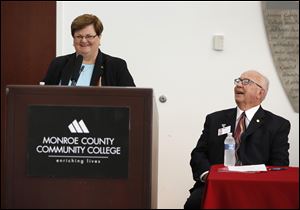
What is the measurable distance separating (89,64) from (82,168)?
1.03 m

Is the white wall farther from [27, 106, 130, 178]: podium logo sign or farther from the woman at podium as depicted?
[27, 106, 130, 178]: podium logo sign

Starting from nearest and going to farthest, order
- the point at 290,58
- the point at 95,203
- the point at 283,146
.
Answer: the point at 95,203 → the point at 283,146 → the point at 290,58

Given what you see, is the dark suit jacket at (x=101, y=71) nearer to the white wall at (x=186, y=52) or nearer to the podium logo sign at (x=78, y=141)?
the podium logo sign at (x=78, y=141)

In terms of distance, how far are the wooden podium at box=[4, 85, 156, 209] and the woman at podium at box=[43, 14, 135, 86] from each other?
2.54ft

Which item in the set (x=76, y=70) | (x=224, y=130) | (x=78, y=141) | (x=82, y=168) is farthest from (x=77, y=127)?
(x=224, y=130)

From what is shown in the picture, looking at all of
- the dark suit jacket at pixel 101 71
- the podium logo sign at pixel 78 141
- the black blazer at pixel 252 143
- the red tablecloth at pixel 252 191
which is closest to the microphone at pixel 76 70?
the dark suit jacket at pixel 101 71

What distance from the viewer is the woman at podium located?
3270 mm

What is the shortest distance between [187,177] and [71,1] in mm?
1823

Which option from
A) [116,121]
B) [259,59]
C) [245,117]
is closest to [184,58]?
[259,59]

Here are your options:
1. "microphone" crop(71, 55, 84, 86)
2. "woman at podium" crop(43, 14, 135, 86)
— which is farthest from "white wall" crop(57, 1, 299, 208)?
"microphone" crop(71, 55, 84, 86)

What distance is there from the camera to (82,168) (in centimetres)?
244

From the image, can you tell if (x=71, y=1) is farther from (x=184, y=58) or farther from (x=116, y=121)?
(x=116, y=121)

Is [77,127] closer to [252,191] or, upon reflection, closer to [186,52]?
[252,191]

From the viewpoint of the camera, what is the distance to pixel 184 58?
17.9 feet
